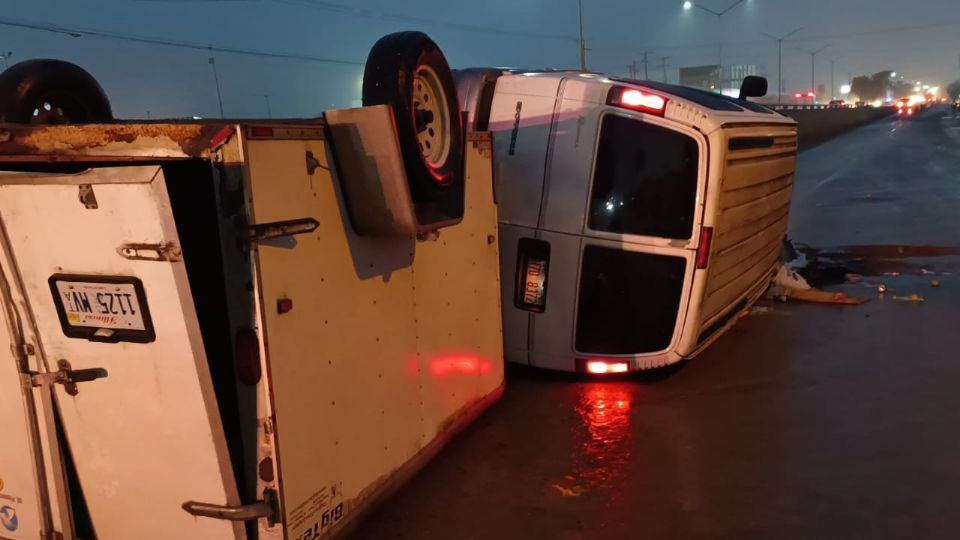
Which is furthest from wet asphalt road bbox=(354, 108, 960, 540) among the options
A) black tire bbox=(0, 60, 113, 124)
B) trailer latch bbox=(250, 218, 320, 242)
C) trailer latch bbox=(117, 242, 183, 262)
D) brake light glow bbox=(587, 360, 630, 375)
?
black tire bbox=(0, 60, 113, 124)

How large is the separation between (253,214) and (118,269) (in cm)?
52

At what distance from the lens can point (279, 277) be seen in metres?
2.77

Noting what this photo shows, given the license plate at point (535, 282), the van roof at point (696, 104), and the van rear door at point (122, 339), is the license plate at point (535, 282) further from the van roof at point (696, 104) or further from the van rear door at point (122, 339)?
the van rear door at point (122, 339)

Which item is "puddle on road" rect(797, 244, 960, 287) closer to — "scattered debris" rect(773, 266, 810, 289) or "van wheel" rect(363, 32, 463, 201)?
"scattered debris" rect(773, 266, 810, 289)

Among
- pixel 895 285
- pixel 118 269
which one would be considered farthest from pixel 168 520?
pixel 895 285

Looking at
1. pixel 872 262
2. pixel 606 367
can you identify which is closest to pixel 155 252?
pixel 606 367

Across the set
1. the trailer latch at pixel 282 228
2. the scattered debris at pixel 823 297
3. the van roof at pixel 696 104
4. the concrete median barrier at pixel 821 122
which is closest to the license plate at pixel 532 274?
the van roof at pixel 696 104

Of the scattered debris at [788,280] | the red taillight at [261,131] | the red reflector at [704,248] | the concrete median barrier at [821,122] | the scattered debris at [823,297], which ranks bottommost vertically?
the scattered debris at [823,297]

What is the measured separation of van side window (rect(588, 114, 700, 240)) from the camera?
4.83 m

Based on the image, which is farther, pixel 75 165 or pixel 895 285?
pixel 895 285

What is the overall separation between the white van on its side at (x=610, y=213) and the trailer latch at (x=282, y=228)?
7.90ft

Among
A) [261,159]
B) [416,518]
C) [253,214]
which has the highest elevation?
[261,159]

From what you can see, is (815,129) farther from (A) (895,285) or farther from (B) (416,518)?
(B) (416,518)

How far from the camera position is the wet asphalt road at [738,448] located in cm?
362
